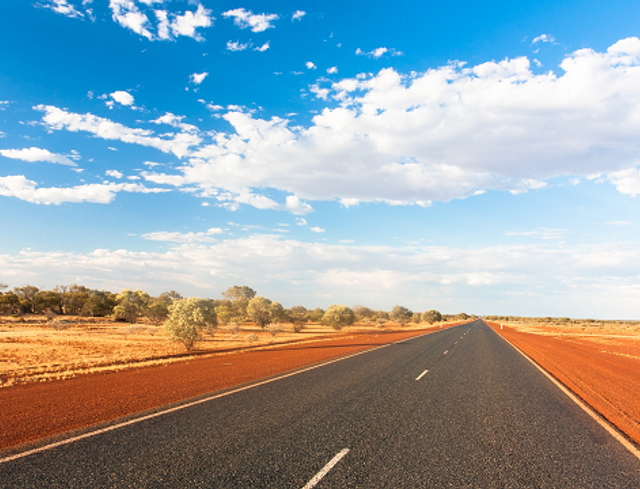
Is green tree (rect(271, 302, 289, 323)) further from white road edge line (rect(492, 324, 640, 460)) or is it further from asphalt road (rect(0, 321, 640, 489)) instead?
asphalt road (rect(0, 321, 640, 489))

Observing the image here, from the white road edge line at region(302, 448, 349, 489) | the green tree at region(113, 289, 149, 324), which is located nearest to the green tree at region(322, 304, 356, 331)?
the green tree at region(113, 289, 149, 324)

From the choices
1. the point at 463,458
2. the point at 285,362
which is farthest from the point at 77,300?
the point at 463,458

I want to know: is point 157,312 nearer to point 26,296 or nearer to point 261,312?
point 261,312

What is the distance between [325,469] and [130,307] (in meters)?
87.9

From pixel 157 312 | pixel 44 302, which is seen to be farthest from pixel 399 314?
pixel 44 302

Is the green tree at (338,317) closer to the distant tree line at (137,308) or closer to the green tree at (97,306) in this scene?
the distant tree line at (137,308)

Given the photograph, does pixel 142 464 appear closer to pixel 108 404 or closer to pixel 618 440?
pixel 108 404

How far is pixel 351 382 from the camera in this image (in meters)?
11.7

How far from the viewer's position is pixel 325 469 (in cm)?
500

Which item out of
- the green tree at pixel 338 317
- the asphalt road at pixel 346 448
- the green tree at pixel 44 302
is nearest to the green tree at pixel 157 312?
the green tree at pixel 338 317

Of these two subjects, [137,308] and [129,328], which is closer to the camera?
[129,328]

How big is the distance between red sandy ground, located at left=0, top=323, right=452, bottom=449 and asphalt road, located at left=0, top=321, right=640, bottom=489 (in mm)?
1194

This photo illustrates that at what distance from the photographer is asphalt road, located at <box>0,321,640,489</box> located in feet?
15.6

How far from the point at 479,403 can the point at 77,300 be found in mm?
103865
